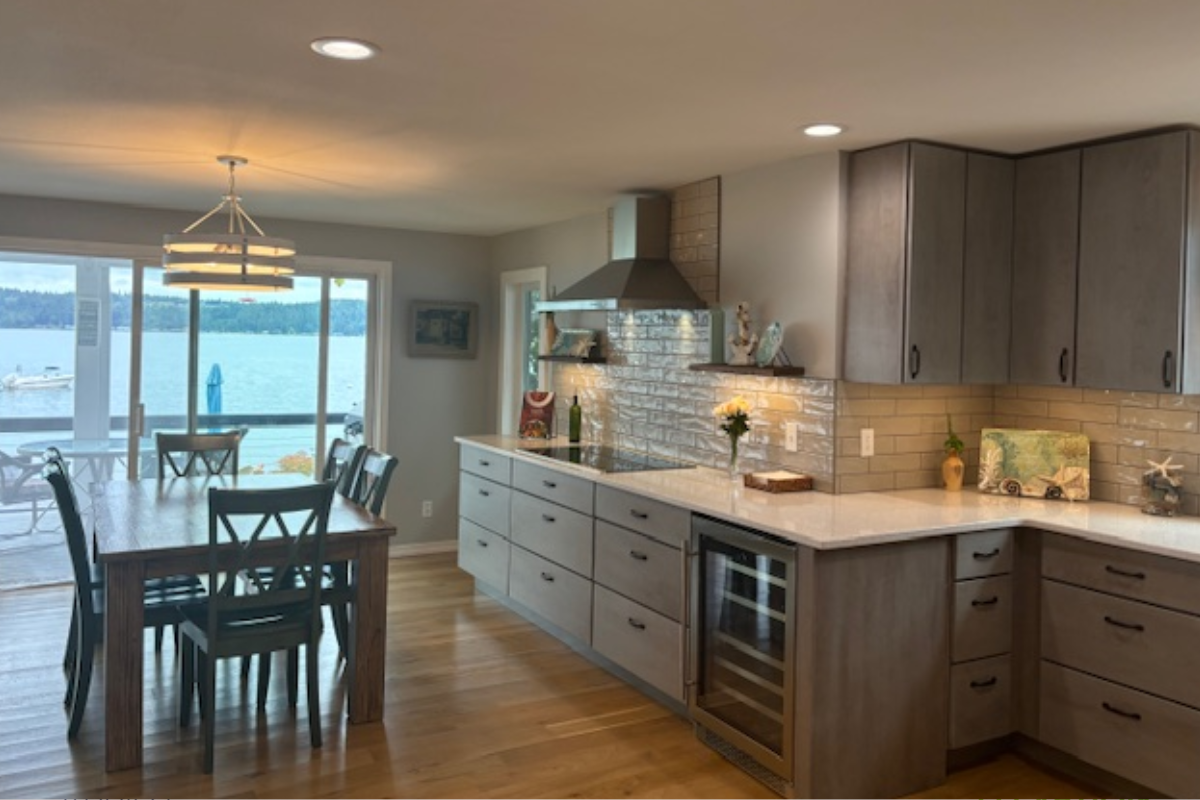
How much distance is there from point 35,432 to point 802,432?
219 inches

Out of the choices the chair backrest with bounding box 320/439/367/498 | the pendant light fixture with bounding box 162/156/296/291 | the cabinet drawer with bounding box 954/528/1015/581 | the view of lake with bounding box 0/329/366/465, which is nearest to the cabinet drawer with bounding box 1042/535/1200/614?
the cabinet drawer with bounding box 954/528/1015/581

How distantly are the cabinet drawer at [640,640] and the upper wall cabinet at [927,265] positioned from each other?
1.27m

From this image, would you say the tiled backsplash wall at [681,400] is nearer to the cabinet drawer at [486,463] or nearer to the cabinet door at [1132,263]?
the cabinet drawer at [486,463]

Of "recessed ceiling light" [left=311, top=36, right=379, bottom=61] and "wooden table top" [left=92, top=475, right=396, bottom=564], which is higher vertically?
"recessed ceiling light" [left=311, top=36, right=379, bottom=61]

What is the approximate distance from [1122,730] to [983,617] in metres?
0.52

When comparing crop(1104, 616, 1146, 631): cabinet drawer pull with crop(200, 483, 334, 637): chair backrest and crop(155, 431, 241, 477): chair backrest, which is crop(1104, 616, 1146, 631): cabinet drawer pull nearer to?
crop(200, 483, 334, 637): chair backrest

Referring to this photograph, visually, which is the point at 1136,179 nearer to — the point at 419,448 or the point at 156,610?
the point at 156,610

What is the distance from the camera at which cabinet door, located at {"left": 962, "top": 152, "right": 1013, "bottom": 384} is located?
3.60 metres

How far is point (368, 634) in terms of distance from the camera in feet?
11.5

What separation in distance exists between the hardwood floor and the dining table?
0.16 meters

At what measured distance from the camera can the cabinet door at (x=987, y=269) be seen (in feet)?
11.8

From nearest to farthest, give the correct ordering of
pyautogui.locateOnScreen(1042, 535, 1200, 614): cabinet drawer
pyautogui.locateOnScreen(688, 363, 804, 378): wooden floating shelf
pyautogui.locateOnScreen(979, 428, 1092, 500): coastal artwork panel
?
pyautogui.locateOnScreen(1042, 535, 1200, 614): cabinet drawer, pyautogui.locateOnScreen(979, 428, 1092, 500): coastal artwork panel, pyautogui.locateOnScreen(688, 363, 804, 378): wooden floating shelf

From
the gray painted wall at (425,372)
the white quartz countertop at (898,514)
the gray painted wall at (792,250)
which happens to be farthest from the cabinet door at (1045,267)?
the gray painted wall at (425,372)

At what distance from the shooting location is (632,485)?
3736 mm
